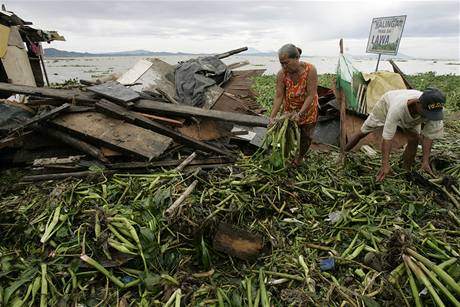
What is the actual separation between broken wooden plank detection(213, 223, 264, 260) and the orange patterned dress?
2179mm

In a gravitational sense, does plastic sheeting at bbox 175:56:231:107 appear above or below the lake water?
above

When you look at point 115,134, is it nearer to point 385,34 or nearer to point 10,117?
point 10,117

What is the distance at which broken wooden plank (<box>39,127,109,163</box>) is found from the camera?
441 cm

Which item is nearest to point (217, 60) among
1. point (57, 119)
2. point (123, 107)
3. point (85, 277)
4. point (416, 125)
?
point (123, 107)

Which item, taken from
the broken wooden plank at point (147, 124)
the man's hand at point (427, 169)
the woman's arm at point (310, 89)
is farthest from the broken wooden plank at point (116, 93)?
the man's hand at point (427, 169)

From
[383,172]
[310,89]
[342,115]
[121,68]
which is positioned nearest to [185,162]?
[310,89]

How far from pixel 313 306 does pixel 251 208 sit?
1.28m

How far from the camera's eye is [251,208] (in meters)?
3.66

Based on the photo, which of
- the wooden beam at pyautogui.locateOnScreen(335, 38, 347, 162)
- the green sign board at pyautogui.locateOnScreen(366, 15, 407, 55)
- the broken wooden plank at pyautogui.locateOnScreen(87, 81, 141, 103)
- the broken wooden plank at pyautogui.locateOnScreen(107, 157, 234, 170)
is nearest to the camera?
the broken wooden plank at pyautogui.locateOnScreen(107, 157, 234, 170)

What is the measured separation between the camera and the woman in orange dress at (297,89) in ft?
13.8

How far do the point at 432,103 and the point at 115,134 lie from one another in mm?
4046

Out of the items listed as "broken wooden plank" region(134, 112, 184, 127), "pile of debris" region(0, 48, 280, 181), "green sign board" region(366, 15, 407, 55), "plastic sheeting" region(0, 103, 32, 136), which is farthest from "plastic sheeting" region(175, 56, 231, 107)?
"green sign board" region(366, 15, 407, 55)

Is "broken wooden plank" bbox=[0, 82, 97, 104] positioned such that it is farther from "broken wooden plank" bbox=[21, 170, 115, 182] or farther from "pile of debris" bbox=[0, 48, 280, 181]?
"broken wooden plank" bbox=[21, 170, 115, 182]

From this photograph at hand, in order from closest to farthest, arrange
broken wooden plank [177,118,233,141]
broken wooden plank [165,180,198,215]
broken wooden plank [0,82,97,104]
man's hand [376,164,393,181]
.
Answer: broken wooden plank [165,180,198,215], man's hand [376,164,393,181], broken wooden plank [0,82,97,104], broken wooden plank [177,118,233,141]
